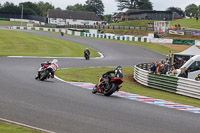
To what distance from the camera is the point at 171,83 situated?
19.5 meters

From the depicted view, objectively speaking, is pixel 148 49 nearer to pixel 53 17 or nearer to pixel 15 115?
pixel 15 115

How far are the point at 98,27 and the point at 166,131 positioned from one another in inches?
2966

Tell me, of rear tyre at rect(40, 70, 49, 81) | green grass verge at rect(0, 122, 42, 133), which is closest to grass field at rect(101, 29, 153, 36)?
rear tyre at rect(40, 70, 49, 81)

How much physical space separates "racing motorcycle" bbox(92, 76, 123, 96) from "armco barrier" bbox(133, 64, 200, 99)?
5.20 meters

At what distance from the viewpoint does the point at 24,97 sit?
492 inches

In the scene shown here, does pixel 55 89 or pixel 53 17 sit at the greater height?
pixel 53 17

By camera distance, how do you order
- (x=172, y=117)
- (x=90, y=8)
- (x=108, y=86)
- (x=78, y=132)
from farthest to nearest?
(x=90, y=8) → (x=108, y=86) → (x=172, y=117) → (x=78, y=132)

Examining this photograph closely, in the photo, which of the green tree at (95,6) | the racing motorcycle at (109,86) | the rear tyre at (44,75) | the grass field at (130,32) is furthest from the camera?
the green tree at (95,6)

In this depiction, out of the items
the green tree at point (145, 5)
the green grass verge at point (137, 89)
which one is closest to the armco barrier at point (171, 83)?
the green grass verge at point (137, 89)

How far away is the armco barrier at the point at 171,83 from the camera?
17961 mm

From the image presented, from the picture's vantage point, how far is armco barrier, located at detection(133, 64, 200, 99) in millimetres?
17961

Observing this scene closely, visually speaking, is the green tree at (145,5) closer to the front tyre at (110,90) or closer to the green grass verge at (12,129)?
the front tyre at (110,90)

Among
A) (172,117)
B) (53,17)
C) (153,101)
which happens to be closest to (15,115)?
(172,117)

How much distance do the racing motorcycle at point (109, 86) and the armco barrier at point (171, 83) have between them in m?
5.20
